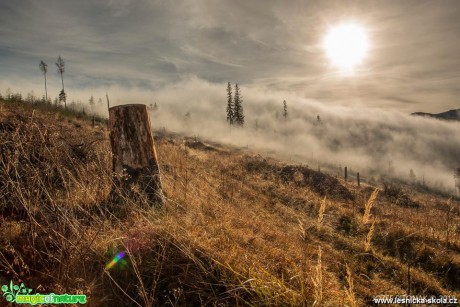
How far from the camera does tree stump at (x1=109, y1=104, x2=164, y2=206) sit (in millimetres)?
4973

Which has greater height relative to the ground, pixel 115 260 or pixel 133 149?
pixel 133 149

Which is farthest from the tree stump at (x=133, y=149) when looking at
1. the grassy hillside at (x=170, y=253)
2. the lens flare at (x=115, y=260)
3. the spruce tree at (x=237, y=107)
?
the spruce tree at (x=237, y=107)

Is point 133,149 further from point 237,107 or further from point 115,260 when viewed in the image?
point 237,107

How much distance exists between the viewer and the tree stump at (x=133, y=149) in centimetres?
497

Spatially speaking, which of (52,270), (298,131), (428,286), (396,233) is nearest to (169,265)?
(52,270)

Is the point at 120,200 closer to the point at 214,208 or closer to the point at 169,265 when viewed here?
the point at 214,208

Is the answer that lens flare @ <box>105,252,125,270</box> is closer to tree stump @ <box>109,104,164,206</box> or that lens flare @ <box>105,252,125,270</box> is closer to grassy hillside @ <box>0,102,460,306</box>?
grassy hillside @ <box>0,102,460,306</box>

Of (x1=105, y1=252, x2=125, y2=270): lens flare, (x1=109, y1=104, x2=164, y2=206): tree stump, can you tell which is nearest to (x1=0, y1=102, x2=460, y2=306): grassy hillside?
(x1=105, y1=252, x2=125, y2=270): lens flare

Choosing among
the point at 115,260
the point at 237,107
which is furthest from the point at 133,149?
the point at 237,107

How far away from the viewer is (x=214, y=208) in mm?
4770

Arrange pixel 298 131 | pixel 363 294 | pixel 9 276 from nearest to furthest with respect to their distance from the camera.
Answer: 1. pixel 9 276
2. pixel 363 294
3. pixel 298 131

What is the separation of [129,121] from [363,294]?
15.0 ft

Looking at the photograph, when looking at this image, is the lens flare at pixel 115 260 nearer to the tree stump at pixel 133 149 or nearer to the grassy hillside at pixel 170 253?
the grassy hillside at pixel 170 253

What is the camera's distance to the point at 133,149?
5.00 meters
